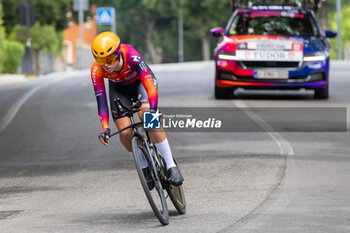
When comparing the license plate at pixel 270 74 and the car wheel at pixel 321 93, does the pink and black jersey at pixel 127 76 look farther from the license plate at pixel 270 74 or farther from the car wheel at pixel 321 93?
the car wheel at pixel 321 93

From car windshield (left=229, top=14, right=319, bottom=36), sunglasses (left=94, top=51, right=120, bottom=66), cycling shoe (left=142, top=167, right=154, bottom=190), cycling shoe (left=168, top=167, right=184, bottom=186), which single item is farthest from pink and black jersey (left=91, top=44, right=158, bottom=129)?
car windshield (left=229, top=14, right=319, bottom=36)

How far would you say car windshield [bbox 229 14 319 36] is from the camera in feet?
62.7

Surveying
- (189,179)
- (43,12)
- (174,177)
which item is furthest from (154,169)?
(43,12)

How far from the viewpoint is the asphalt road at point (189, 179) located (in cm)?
772

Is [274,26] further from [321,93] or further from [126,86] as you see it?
[126,86]

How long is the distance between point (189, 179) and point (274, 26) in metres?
9.74

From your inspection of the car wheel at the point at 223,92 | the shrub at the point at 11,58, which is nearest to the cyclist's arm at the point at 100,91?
the car wheel at the point at 223,92

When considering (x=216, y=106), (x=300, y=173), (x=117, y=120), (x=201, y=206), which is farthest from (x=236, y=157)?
(x=216, y=106)

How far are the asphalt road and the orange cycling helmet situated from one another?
1.37 meters

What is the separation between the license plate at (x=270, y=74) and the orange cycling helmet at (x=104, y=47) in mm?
11185

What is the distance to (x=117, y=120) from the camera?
7.87 metres

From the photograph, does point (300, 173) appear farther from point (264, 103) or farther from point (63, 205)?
point (264, 103)

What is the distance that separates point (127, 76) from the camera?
25.8 feet

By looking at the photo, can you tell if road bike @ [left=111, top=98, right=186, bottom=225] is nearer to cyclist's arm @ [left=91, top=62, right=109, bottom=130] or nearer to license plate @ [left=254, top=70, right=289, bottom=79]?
cyclist's arm @ [left=91, top=62, right=109, bottom=130]
